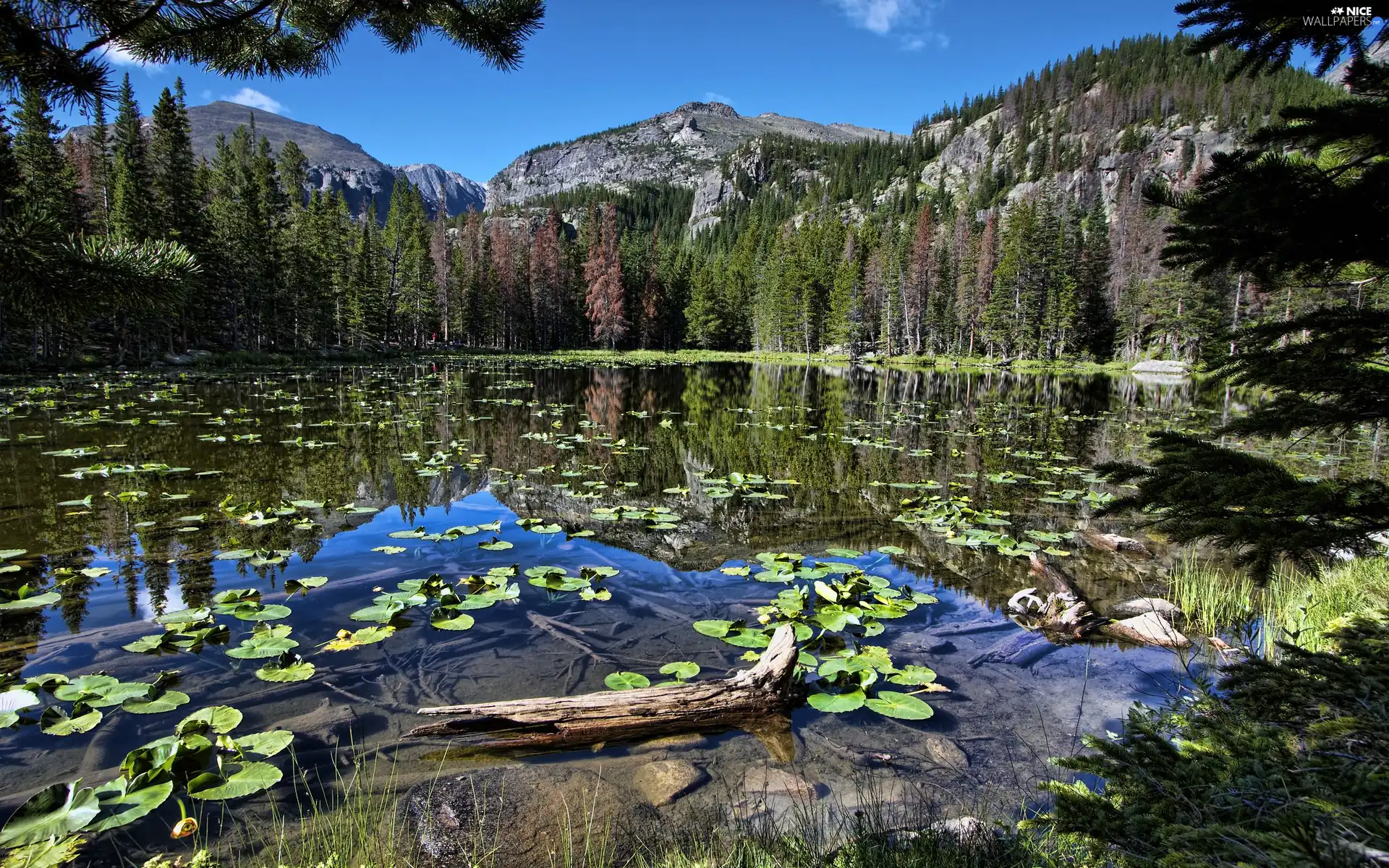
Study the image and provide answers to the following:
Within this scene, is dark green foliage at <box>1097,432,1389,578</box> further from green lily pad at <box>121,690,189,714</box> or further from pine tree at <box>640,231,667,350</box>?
pine tree at <box>640,231,667,350</box>

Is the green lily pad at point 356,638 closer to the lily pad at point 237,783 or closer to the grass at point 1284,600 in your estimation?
the lily pad at point 237,783

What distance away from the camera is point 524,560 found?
757 cm

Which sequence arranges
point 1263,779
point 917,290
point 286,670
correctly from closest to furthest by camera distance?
point 1263,779 → point 286,670 → point 917,290

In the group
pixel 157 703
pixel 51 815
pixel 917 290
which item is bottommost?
pixel 157 703

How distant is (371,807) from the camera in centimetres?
338

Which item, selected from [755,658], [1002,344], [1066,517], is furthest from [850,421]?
[1002,344]

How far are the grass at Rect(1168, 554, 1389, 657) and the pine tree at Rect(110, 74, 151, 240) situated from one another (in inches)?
1673

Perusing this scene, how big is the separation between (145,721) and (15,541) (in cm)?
555

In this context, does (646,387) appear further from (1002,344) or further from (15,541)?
(1002,344)

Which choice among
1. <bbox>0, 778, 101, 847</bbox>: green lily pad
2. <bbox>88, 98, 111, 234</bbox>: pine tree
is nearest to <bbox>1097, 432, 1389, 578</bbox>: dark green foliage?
<bbox>0, 778, 101, 847</bbox>: green lily pad

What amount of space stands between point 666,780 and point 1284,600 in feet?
21.8

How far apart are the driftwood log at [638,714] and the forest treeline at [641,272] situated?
3283 millimetres

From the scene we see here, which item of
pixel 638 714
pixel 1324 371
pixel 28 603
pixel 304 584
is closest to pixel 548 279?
pixel 304 584

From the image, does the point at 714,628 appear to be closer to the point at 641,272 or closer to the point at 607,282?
the point at 607,282
